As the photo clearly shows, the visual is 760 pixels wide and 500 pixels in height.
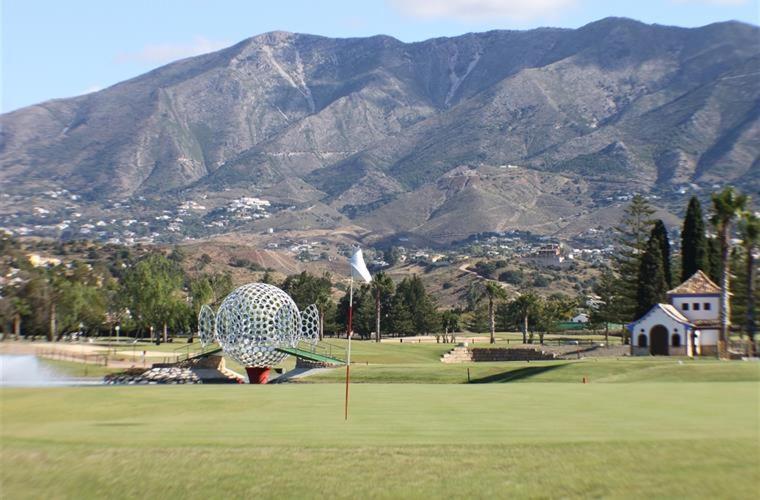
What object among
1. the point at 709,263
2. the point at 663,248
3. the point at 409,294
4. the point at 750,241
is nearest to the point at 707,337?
the point at 750,241

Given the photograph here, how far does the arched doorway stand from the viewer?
6700 cm

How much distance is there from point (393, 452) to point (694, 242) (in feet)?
209

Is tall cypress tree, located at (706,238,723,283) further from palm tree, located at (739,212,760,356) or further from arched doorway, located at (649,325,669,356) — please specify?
palm tree, located at (739,212,760,356)

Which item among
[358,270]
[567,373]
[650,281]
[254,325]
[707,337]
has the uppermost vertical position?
[650,281]

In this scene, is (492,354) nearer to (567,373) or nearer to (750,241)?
(750,241)

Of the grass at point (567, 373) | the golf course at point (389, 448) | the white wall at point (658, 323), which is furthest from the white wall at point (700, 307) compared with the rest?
the golf course at point (389, 448)

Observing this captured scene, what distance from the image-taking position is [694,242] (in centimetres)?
7625

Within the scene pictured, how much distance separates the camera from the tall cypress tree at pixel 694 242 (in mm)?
75875

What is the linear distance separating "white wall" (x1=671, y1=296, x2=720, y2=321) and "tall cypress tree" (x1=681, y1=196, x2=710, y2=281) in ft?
22.0

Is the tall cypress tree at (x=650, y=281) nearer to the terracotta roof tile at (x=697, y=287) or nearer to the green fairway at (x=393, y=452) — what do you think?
the terracotta roof tile at (x=697, y=287)

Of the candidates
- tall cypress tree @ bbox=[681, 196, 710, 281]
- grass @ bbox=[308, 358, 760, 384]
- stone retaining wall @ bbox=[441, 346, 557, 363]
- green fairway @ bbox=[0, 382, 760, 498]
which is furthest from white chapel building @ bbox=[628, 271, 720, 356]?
green fairway @ bbox=[0, 382, 760, 498]

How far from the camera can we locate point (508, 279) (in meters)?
198

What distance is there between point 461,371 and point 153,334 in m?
69.5

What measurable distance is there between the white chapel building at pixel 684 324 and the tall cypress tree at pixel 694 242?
197 inches
